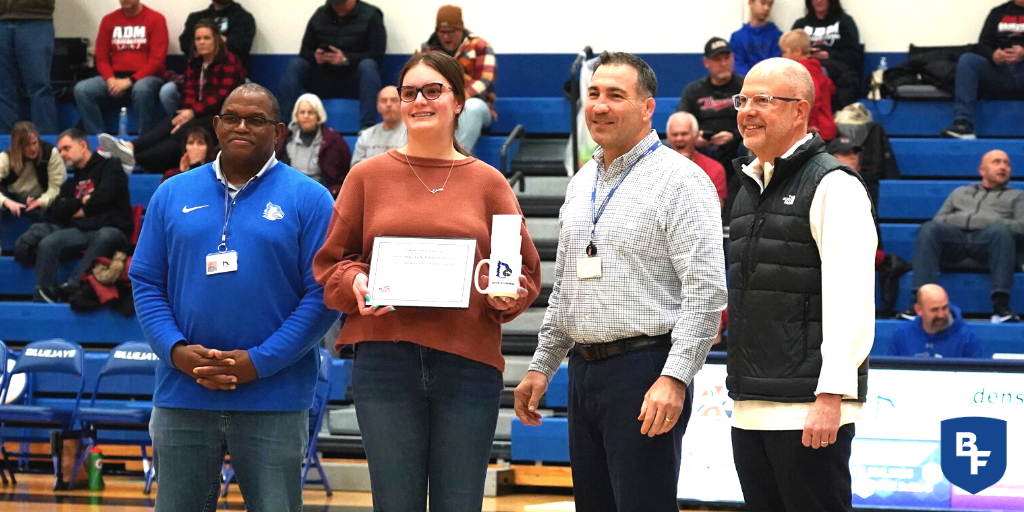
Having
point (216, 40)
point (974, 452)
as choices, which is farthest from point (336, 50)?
point (974, 452)

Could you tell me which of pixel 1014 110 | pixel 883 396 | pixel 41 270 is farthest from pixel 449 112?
pixel 1014 110

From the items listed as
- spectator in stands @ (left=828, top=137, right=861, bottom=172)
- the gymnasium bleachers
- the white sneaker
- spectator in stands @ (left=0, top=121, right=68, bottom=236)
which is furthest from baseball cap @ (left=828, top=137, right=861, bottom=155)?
spectator in stands @ (left=0, top=121, right=68, bottom=236)

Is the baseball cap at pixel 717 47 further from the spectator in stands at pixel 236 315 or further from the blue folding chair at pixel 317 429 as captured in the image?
the spectator in stands at pixel 236 315

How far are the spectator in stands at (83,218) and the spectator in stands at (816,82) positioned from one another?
16.6ft

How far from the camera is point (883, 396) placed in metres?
5.96

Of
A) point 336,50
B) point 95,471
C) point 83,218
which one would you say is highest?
point 336,50

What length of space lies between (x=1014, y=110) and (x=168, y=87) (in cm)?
701

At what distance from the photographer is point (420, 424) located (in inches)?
116

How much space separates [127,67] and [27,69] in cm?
84

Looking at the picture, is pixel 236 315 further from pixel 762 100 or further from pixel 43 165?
pixel 43 165

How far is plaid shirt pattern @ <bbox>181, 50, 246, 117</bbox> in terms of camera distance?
390 inches

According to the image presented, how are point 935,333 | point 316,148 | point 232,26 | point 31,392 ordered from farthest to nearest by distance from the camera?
1. point 232,26
2. point 316,148
3. point 31,392
4. point 935,333

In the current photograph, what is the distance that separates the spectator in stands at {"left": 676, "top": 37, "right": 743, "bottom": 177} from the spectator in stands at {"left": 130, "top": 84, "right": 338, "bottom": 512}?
19.1 ft

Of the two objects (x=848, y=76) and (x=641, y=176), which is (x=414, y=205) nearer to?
(x=641, y=176)
